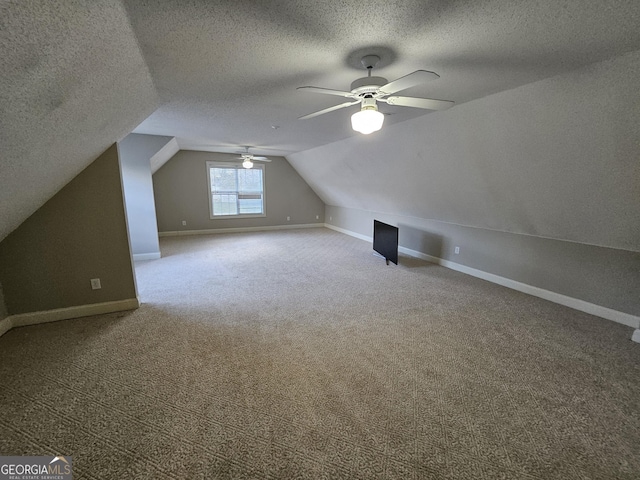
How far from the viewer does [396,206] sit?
17.5 feet

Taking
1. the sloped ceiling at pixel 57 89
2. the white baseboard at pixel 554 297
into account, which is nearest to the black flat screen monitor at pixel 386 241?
the white baseboard at pixel 554 297

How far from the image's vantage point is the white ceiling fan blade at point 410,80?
1.38 meters

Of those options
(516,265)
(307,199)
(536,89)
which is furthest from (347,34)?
(307,199)

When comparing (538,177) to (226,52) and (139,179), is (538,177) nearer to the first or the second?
(226,52)

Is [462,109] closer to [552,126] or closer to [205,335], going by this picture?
[552,126]

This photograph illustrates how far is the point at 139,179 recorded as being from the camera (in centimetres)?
446

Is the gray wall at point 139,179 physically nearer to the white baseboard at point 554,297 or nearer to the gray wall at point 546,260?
the gray wall at point 546,260

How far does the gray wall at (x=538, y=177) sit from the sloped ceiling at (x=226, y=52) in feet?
0.89

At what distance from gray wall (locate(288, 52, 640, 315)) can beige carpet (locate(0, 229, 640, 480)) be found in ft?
1.97

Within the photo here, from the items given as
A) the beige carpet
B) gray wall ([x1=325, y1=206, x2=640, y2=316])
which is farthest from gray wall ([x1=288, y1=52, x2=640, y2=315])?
the beige carpet

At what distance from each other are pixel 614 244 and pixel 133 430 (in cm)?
436

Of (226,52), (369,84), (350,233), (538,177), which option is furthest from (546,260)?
(350,233)

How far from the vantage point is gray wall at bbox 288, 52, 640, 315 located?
1.99 metres

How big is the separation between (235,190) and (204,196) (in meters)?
0.84
